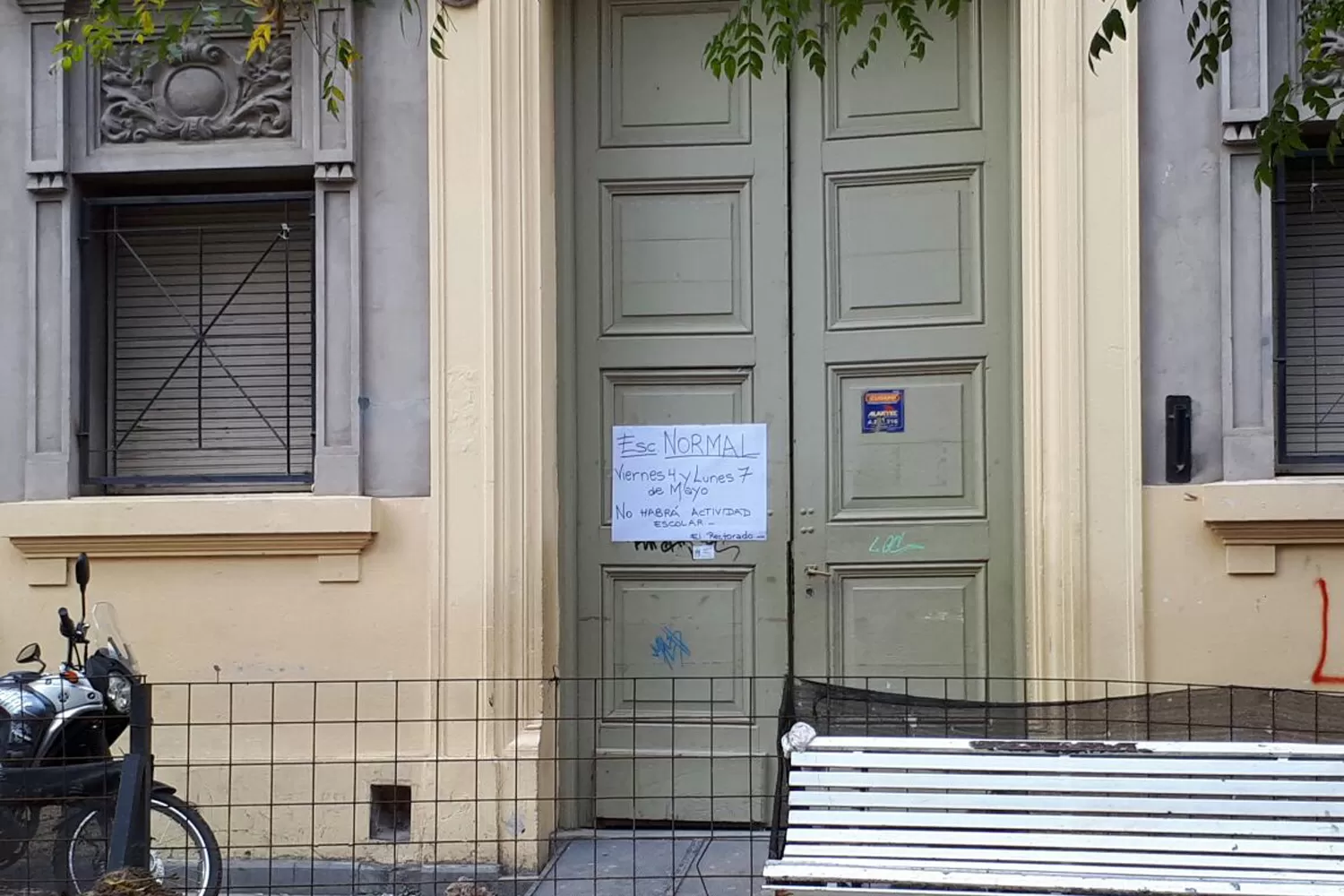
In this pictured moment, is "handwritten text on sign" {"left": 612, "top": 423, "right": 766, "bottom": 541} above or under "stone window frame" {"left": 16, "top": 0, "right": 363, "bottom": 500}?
under

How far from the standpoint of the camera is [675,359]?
21.0 ft

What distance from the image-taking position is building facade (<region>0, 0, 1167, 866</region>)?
609cm

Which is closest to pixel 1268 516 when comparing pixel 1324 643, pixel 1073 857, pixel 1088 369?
pixel 1324 643

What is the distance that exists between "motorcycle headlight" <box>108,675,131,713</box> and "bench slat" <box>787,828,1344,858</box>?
2549mm

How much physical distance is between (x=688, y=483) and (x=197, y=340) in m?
2.35

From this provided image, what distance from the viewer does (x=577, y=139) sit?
21.4ft

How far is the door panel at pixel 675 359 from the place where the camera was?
634 centimetres

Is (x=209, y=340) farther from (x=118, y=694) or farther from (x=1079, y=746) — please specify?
(x=1079, y=746)

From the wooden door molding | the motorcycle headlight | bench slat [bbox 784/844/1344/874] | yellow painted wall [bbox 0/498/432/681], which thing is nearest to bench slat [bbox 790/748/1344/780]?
bench slat [bbox 784/844/1344/874]

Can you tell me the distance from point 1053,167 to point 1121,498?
4.56 ft

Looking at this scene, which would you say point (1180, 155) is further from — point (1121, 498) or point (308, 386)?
point (308, 386)

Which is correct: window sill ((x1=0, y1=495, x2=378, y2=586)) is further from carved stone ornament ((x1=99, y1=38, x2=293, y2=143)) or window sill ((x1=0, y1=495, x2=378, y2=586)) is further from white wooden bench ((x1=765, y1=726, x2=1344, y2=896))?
white wooden bench ((x1=765, y1=726, x2=1344, y2=896))

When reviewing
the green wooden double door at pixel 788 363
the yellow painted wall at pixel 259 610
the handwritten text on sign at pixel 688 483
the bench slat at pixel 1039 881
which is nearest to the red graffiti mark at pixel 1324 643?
Answer: the green wooden double door at pixel 788 363

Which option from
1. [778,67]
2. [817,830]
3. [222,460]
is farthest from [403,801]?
[778,67]
